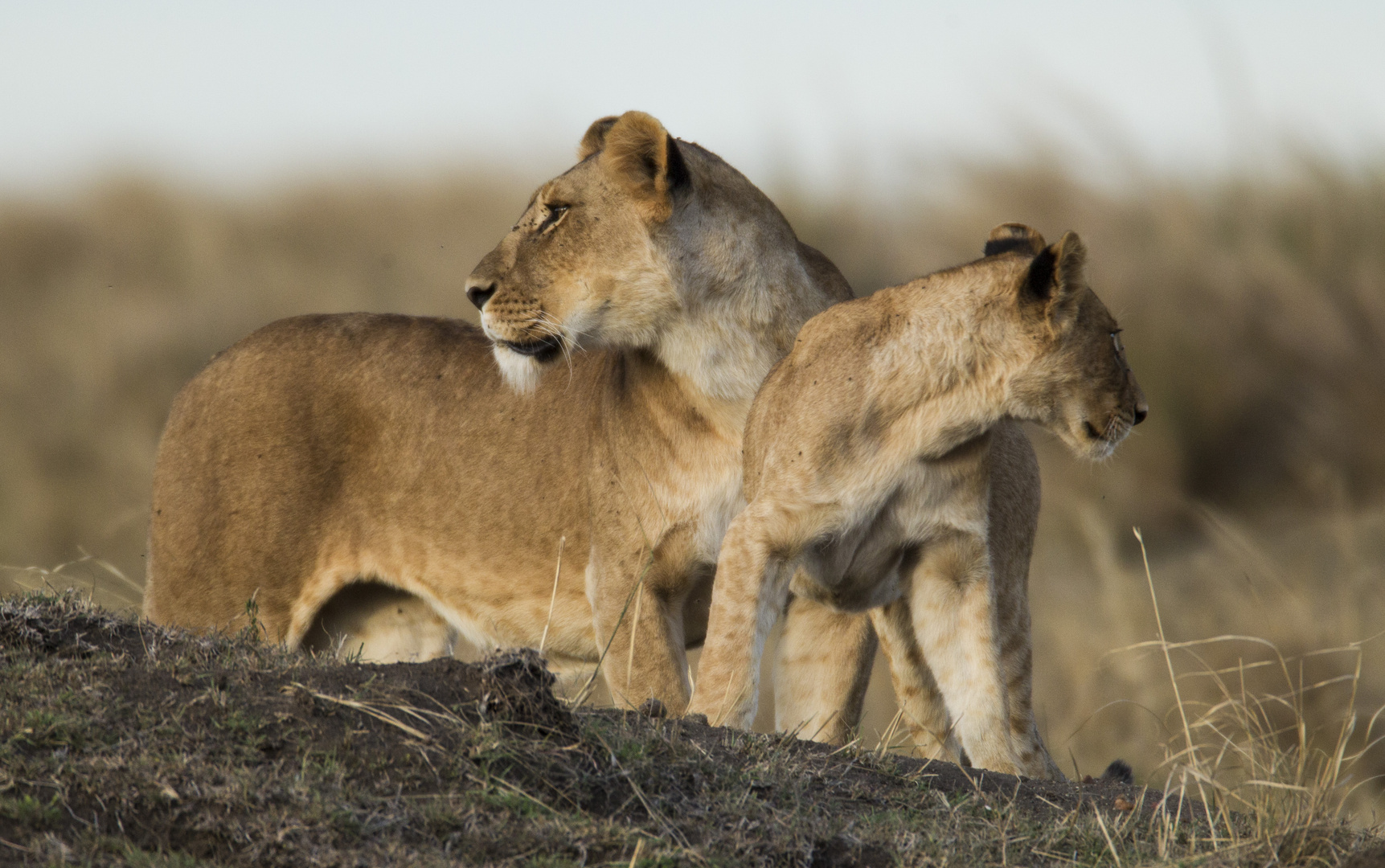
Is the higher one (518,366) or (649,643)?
(518,366)

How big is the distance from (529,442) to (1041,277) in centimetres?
Result: 227

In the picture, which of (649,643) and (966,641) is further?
(649,643)

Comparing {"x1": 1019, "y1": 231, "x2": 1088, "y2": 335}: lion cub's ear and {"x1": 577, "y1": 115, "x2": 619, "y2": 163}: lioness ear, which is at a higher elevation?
{"x1": 577, "y1": 115, "x2": 619, "y2": 163}: lioness ear

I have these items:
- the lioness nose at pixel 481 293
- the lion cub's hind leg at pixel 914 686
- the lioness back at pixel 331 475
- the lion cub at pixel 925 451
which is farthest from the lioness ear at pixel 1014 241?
the lioness back at pixel 331 475

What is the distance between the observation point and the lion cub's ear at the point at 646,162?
4578mm

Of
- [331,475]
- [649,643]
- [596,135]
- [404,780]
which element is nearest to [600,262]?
[596,135]

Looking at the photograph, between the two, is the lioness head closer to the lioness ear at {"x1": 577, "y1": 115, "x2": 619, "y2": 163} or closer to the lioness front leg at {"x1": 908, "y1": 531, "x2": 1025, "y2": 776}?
the lioness front leg at {"x1": 908, "y1": 531, "x2": 1025, "y2": 776}

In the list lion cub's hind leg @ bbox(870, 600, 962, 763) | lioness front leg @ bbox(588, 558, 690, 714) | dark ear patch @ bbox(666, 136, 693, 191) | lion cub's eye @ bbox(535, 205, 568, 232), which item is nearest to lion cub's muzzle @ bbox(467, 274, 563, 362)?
lion cub's eye @ bbox(535, 205, 568, 232)

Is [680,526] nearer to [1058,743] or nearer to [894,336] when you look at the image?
[894,336]

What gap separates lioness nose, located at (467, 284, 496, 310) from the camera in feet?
15.6

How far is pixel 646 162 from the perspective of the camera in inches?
183

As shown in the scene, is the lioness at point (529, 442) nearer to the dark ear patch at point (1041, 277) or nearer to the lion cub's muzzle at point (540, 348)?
the lion cub's muzzle at point (540, 348)

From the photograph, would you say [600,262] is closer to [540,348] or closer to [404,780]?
[540,348]

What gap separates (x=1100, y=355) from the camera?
13.0ft
